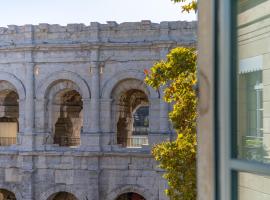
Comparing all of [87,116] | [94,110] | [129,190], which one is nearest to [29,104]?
[87,116]

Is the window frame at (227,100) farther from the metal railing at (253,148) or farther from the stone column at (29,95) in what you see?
the stone column at (29,95)

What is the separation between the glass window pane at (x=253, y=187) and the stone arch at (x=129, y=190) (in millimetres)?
17051

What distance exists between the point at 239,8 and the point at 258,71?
31 cm

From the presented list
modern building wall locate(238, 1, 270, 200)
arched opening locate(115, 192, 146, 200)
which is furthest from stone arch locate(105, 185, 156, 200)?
modern building wall locate(238, 1, 270, 200)

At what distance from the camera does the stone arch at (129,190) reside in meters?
19.0

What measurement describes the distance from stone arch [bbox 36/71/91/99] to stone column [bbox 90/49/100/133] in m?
0.27

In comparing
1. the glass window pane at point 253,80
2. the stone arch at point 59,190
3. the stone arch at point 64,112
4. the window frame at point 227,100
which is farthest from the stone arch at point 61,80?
the glass window pane at point 253,80

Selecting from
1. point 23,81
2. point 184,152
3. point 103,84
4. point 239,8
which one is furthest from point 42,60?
point 239,8

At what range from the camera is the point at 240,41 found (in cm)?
216

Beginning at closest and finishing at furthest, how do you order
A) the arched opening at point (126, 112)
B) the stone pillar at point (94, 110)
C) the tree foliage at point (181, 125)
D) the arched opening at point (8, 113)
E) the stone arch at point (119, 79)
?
the tree foliage at point (181, 125)
the stone arch at point (119, 79)
the stone pillar at point (94, 110)
the arched opening at point (126, 112)
the arched opening at point (8, 113)

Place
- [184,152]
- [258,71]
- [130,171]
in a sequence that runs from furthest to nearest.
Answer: [130,171], [184,152], [258,71]

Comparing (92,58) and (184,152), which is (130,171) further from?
(184,152)

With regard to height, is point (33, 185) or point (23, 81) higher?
point (23, 81)

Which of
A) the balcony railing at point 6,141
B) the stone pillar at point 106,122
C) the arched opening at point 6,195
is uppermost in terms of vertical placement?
the stone pillar at point 106,122
